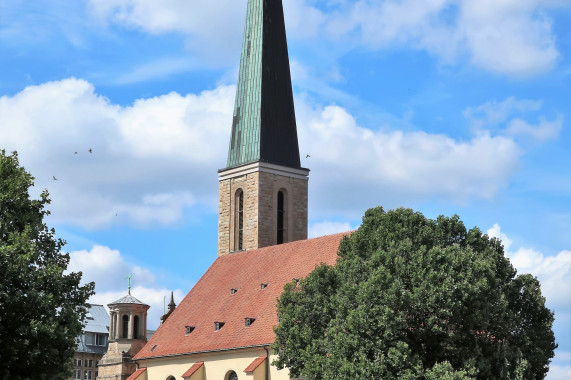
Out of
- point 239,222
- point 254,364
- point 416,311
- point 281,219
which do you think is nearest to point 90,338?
point 239,222

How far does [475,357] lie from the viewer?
3266cm

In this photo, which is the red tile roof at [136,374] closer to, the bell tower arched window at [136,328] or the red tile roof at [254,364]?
the bell tower arched window at [136,328]

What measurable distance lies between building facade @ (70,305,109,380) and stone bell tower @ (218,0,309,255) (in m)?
34.7

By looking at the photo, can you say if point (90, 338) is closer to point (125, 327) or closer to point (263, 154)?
point (125, 327)

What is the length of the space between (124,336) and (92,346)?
35389mm

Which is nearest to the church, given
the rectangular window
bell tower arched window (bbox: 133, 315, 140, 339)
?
bell tower arched window (bbox: 133, 315, 140, 339)

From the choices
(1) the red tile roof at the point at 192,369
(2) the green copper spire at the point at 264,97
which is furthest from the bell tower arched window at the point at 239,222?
(1) the red tile roof at the point at 192,369

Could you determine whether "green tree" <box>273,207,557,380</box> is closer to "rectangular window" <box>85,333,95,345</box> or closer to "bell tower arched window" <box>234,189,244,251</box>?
"bell tower arched window" <box>234,189,244,251</box>

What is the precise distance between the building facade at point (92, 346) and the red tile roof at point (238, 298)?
36.5 metres

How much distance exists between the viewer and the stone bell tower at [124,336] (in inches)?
2283

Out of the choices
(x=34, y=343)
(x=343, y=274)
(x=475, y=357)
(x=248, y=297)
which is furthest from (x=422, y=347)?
(x=248, y=297)

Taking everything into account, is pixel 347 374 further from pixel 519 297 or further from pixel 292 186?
pixel 292 186

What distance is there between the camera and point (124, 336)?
5931 centimetres

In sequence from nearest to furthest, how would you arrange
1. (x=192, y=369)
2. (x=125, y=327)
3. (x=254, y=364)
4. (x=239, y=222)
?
(x=254, y=364), (x=192, y=369), (x=239, y=222), (x=125, y=327)
